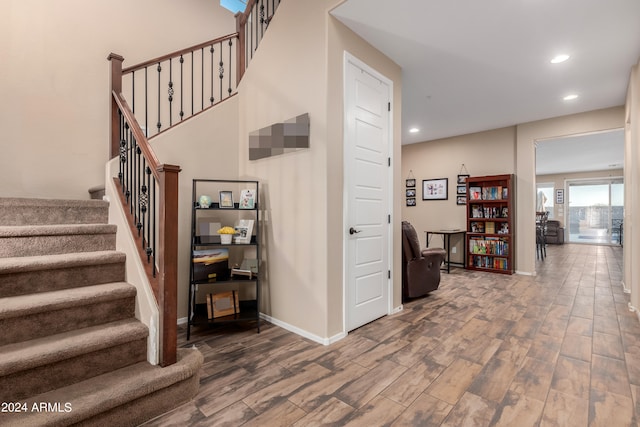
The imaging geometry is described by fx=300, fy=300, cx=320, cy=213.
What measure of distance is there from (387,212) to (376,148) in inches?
26.7

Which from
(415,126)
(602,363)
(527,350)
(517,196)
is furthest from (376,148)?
(517,196)

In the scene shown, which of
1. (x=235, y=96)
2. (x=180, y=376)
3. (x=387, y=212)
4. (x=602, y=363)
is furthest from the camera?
(x=235, y=96)

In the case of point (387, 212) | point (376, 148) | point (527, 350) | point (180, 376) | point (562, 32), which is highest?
point (562, 32)

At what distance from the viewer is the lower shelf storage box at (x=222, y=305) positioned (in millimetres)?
2779

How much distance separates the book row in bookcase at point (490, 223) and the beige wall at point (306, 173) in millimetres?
3716

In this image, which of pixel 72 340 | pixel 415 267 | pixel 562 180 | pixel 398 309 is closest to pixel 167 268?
pixel 72 340

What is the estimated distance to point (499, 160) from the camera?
5.71m

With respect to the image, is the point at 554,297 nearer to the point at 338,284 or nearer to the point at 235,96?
the point at 338,284

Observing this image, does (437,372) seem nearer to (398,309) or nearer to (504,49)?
(398,309)

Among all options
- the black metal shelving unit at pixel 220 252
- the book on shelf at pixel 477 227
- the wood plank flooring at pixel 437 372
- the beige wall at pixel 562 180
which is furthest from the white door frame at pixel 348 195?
the beige wall at pixel 562 180

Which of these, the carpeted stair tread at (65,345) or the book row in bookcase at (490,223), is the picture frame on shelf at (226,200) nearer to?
the carpeted stair tread at (65,345)

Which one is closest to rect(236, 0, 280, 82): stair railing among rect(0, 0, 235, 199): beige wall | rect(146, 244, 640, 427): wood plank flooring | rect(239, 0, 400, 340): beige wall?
rect(239, 0, 400, 340): beige wall

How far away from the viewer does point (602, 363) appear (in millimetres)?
2189

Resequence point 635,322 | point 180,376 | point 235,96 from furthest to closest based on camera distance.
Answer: point 235,96
point 635,322
point 180,376
